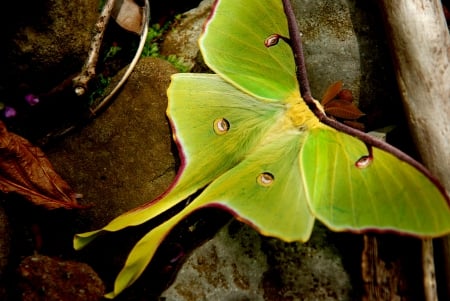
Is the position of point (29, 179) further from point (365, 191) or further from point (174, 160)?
point (365, 191)

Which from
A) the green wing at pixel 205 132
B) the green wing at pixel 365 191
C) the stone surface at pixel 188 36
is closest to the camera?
the green wing at pixel 365 191

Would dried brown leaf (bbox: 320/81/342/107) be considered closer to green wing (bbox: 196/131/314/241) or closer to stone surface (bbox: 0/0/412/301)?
stone surface (bbox: 0/0/412/301)

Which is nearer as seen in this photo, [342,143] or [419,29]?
[342,143]

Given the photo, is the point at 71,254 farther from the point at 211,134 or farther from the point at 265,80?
the point at 265,80

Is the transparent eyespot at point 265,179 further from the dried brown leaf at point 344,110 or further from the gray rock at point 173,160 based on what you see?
the dried brown leaf at point 344,110

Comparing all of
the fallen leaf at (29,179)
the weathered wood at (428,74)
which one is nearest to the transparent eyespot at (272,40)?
the weathered wood at (428,74)

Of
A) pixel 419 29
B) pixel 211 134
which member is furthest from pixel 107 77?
pixel 419 29

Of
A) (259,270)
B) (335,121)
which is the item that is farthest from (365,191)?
(259,270)

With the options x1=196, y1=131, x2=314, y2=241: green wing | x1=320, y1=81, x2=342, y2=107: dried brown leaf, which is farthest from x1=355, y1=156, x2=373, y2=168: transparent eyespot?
x1=320, y1=81, x2=342, y2=107: dried brown leaf
